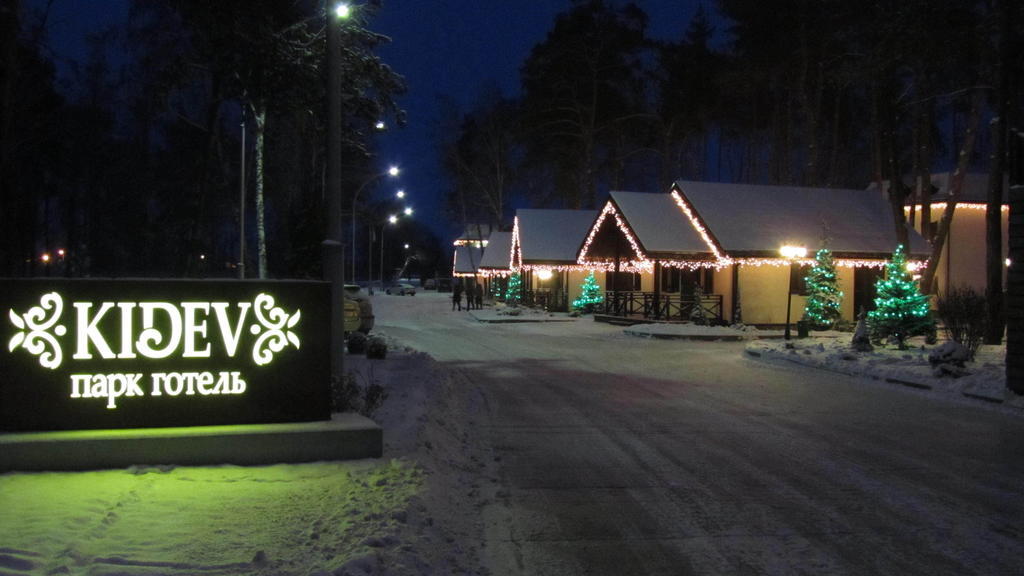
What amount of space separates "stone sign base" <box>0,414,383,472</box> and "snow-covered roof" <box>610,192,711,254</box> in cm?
2784

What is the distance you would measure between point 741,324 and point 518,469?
2641 centimetres

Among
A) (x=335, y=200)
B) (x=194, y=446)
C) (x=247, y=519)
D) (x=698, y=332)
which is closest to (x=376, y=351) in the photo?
(x=335, y=200)

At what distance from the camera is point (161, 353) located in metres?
8.00

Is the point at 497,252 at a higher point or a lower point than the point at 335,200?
higher

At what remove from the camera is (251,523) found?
601 cm

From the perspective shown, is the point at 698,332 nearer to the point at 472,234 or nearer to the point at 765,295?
the point at 765,295

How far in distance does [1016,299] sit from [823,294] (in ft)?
60.1

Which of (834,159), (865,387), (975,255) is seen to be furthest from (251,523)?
(834,159)

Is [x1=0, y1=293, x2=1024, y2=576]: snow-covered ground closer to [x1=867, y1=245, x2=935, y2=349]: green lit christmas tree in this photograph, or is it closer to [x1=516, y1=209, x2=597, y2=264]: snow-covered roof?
[x1=867, y1=245, x2=935, y2=349]: green lit christmas tree

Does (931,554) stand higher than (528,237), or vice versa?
(528,237)

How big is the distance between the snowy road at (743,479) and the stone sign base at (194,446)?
1545 mm

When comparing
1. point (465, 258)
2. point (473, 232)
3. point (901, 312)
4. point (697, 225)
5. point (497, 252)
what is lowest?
point (901, 312)

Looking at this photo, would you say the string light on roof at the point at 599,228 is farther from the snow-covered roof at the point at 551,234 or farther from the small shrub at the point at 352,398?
the small shrub at the point at 352,398

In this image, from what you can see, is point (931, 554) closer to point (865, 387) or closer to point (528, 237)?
point (865, 387)
